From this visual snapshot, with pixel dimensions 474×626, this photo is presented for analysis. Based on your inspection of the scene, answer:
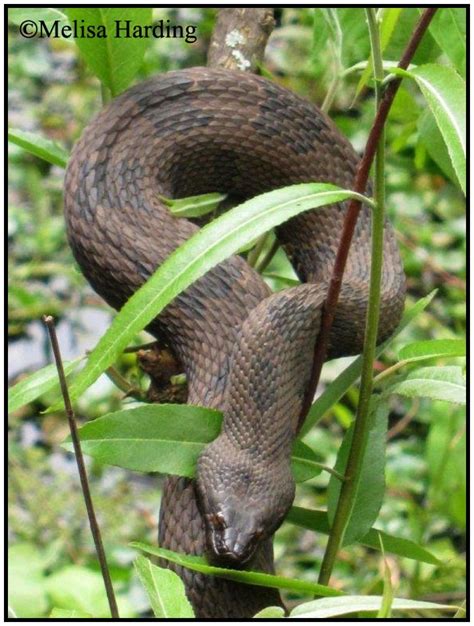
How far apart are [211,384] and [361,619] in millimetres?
534

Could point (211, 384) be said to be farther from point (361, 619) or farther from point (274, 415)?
point (361, 619)

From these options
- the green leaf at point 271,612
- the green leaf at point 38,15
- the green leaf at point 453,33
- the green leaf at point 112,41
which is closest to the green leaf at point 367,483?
the green leaf at point 271,612

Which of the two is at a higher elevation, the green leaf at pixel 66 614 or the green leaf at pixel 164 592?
the green leaf at pixel 164 592

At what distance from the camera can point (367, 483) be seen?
1729mm

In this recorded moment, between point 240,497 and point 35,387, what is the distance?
0.40 meters

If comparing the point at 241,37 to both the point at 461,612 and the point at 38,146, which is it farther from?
the point at 461,612

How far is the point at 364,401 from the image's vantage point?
1598 mm

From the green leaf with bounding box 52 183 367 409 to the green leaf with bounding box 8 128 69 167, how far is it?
2.34 ft

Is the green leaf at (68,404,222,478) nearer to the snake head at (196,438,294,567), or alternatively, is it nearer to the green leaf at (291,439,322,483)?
the snake head at (196,438,294,567)

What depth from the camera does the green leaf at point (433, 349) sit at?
5.60ft

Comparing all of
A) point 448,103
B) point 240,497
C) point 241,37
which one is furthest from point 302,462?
point 241,37

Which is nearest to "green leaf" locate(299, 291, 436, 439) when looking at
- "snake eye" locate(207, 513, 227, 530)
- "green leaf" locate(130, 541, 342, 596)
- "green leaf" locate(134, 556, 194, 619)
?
"snake eye" locate(207, 513, 227, 530)

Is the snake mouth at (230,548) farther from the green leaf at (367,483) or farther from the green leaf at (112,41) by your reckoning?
the green leaf at (112,41)

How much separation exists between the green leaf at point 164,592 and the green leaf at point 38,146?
870 mm
